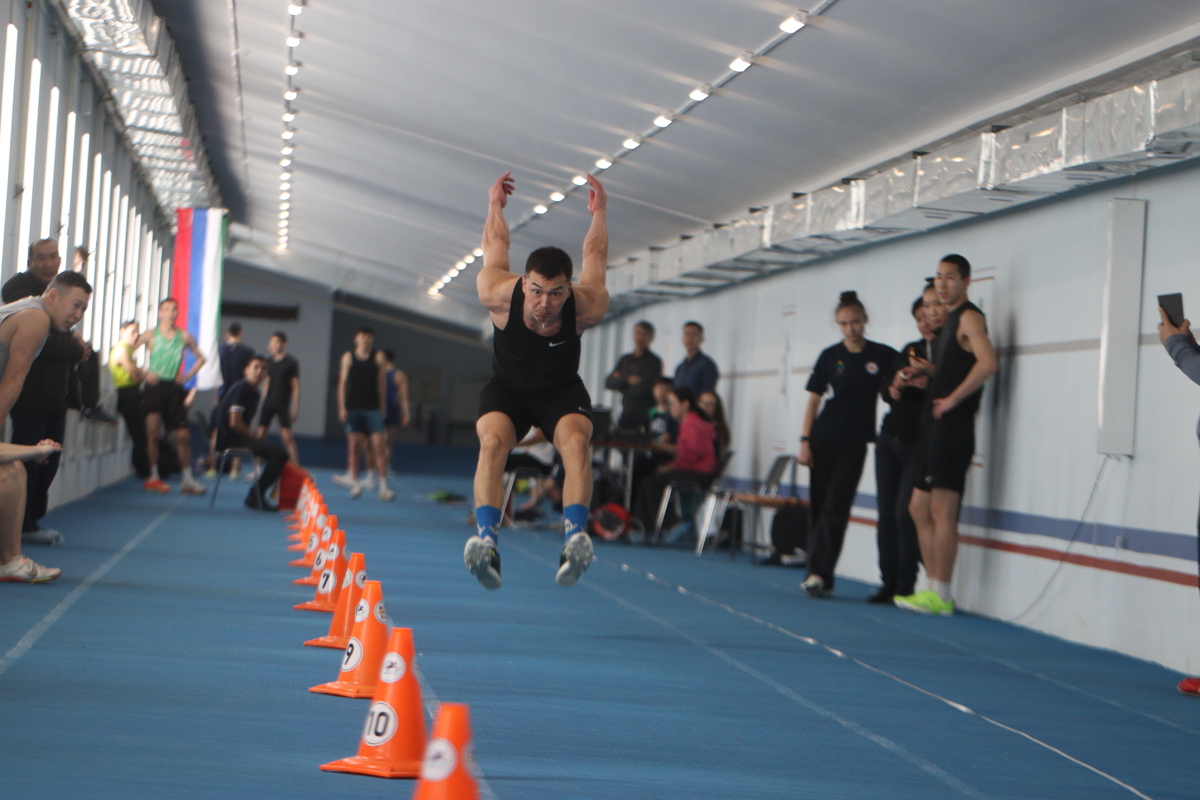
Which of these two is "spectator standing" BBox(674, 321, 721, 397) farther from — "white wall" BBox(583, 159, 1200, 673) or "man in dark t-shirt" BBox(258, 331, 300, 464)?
"man in dark t-shirt" BBox(258, 331, 300, 464)

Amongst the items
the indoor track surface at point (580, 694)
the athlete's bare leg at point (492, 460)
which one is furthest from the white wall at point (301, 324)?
the athlete's bare leg at point (492, 460)

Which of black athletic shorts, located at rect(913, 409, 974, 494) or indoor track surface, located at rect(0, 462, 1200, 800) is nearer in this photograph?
indoor track surface, located at rect(0, 462, 1200, 800)

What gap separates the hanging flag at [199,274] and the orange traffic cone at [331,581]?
10.9m

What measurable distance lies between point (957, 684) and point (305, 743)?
3.22m

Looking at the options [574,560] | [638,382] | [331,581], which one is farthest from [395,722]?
[638,382]

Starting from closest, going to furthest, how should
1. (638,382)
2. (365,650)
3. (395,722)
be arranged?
(395,722)
(365,650)
(638,382)

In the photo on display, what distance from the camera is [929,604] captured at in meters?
8.59

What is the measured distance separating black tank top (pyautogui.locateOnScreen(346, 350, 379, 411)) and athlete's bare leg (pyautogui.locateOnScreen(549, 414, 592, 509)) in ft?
34.0

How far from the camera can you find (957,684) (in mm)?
5809

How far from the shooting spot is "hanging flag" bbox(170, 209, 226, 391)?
17.0m

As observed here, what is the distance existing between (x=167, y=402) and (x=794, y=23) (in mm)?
10096

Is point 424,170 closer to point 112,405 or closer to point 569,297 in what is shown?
point 112,405

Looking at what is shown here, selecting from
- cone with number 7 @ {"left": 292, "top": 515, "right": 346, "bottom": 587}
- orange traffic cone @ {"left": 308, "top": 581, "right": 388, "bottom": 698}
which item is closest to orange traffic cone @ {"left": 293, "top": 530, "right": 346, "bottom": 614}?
cone with number 7 @ {"left": 292, "top": 515, "right": 346, "bottom": 587}

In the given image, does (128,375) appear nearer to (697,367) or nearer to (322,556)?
(697,367)
